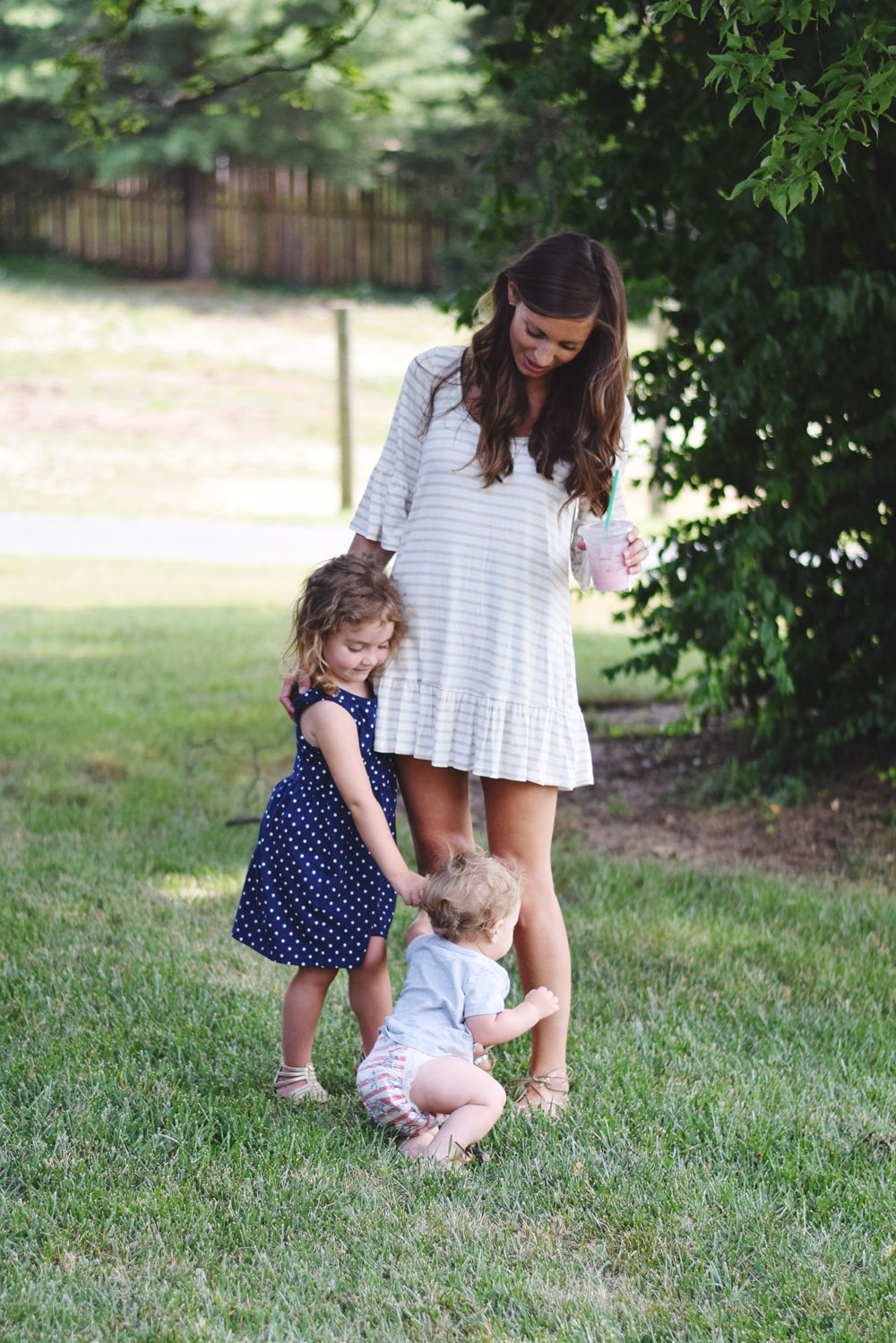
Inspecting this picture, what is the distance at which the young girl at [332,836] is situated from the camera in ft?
9.20

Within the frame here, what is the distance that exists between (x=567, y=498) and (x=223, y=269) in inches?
1067

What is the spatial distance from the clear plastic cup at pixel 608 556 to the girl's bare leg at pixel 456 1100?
1.01 m

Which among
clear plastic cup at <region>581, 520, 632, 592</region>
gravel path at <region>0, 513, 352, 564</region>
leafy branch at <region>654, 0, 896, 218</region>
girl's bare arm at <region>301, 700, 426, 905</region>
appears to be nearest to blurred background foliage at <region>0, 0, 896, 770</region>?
leafy branch at <region>654, 0, 896, 218</region>

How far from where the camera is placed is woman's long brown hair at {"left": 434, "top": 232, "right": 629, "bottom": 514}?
2.77m

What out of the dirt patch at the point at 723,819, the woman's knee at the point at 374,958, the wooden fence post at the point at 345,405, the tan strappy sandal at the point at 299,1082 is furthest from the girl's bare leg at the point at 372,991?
the wooden fence post at the point at 345,405

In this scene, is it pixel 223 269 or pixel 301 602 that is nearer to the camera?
pixel 301 602

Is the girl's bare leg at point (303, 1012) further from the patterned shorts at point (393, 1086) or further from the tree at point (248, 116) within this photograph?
the tree at point (248, 116)

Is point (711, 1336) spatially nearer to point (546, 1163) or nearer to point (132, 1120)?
point (546, 1163)

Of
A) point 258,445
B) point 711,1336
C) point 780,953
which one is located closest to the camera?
point 711,1336

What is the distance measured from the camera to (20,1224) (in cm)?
242

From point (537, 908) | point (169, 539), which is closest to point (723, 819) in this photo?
point (537, 908)

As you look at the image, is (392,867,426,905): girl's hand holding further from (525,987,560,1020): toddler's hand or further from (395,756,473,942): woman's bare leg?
(525,987,560,1020): toddler's hand

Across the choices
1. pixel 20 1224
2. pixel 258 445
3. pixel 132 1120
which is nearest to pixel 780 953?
pixel 132 1120

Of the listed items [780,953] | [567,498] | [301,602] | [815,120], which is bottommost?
[780,953]
